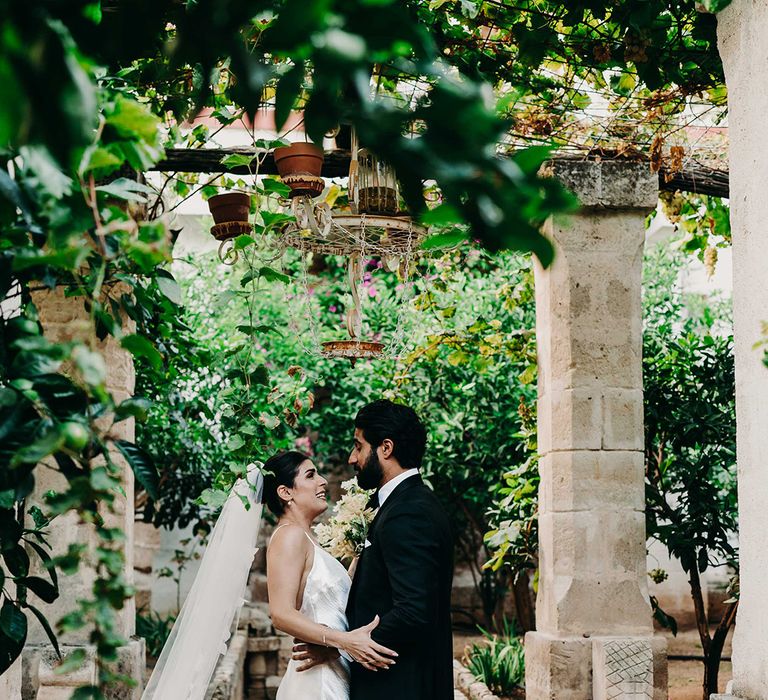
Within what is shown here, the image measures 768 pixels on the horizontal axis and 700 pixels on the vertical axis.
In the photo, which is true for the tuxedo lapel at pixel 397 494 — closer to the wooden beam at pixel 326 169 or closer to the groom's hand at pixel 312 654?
the groom's hand at pixel 312 654

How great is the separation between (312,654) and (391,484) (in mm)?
802

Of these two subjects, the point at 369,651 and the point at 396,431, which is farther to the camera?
the point at 396,431

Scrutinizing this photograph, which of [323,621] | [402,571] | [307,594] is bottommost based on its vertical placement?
[323,621]

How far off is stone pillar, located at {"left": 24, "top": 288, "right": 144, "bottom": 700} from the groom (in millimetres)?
1014

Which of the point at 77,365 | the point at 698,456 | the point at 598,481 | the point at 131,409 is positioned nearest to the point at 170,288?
the point at 131,409

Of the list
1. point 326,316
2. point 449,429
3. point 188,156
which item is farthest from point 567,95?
point 326,316

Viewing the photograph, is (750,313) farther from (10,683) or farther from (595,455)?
(10,683)

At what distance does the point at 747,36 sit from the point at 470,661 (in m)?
6.90

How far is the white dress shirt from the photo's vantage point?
4.29 m

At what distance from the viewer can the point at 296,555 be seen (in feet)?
15.1

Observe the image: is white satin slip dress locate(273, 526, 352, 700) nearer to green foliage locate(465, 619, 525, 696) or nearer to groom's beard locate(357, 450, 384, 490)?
groom's beard locate(357, 450, 384, 490)

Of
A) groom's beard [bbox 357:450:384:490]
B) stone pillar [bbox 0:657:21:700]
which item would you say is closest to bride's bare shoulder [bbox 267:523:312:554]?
groom's beard [bbox 357:450:384:490]

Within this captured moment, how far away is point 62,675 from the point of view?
412 centimetres

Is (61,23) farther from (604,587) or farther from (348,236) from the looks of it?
(604,587)
